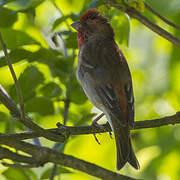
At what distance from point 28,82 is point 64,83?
18.8 inches

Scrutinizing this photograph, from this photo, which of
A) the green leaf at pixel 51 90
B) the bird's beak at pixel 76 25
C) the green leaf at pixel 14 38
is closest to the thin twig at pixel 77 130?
the green leaf at pixel 51 90

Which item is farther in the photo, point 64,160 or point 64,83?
point 64,83

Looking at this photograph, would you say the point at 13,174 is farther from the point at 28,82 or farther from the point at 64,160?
the point at 64,160

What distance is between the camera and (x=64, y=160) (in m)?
2.35

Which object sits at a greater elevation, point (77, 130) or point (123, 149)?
point (77, 130)

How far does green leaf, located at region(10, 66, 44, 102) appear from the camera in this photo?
3381 millimetres

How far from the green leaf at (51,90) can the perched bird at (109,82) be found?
27 centimetres

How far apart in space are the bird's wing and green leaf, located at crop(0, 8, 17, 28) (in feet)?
2.96

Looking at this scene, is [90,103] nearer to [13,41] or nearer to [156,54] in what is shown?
[13,41]

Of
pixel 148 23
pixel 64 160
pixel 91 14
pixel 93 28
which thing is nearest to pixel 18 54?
pixel 148 23

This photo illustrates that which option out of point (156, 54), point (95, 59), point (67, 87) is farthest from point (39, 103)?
point (156, 54)

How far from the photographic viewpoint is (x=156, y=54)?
21.6ft

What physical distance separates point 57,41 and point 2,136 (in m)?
1.59

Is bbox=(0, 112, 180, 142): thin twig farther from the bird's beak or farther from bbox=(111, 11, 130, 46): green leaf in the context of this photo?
the bird's beak
